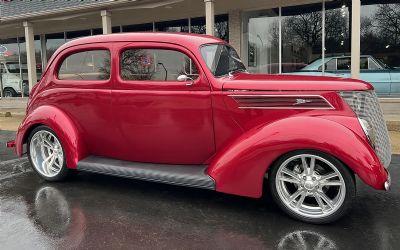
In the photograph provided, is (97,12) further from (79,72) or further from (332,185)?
(332,185)

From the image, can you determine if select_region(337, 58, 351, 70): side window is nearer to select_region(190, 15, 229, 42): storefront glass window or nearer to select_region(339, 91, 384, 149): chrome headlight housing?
select_region(190, 15, 229, 42): storefront glass window

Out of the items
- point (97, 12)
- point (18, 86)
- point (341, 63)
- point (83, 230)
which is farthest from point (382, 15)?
point (18, 86)

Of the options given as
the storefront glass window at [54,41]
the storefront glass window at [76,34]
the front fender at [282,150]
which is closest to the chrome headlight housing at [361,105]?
the front fender at [282,150]

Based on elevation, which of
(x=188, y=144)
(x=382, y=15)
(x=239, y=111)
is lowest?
(x=188, y=144)

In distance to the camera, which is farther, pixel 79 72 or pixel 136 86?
pixel 79 72

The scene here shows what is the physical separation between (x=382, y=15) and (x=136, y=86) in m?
9.86

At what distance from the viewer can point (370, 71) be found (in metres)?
11.4

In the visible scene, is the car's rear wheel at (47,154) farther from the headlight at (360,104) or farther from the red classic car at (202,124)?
the headlight at (360,104)

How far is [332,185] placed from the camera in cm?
371

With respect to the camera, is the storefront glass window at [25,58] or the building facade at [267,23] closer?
the building facade at [267,23]

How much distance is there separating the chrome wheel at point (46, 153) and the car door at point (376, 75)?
28.8 feet

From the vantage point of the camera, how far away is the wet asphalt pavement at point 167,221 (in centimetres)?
345

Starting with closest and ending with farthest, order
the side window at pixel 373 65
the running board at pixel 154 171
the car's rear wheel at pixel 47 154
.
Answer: the running board at pixel 154 171, the car's rear wheel at pixel 47 154, the side window at pixel 373 65

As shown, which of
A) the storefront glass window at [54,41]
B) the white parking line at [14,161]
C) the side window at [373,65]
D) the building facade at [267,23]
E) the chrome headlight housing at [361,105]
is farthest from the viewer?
the storefront glass window at [54,41]
